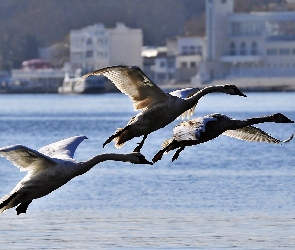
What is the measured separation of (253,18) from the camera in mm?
140250

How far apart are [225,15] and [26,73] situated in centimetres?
2029

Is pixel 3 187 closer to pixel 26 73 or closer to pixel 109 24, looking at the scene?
pixel 26 73

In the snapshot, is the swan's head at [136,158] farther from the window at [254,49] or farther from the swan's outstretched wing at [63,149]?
the window at [254,49]

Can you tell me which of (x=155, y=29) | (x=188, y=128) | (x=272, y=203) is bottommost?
(x=155, y=29)

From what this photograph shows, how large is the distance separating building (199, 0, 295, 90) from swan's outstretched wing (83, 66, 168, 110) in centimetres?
11342

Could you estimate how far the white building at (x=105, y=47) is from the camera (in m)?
142

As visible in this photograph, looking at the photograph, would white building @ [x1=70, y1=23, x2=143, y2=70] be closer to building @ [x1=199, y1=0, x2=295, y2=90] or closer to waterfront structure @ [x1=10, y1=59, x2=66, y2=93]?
waterfront structure @ [x1=10, y1=59, x2=66, y2=93]

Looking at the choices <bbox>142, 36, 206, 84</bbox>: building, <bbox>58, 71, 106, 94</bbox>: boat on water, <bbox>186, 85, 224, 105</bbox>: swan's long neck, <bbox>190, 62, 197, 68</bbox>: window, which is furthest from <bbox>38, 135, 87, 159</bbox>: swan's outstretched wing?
<bbox>190, 62, 197, 68</bbox>: window

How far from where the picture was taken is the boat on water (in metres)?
117

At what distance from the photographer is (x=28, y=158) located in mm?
14352

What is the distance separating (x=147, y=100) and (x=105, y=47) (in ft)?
416

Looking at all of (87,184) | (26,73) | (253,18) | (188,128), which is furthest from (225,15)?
(188,128)

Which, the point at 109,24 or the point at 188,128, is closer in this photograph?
the point at 188,128

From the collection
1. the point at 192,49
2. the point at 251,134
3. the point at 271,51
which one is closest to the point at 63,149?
the point at 251,134
